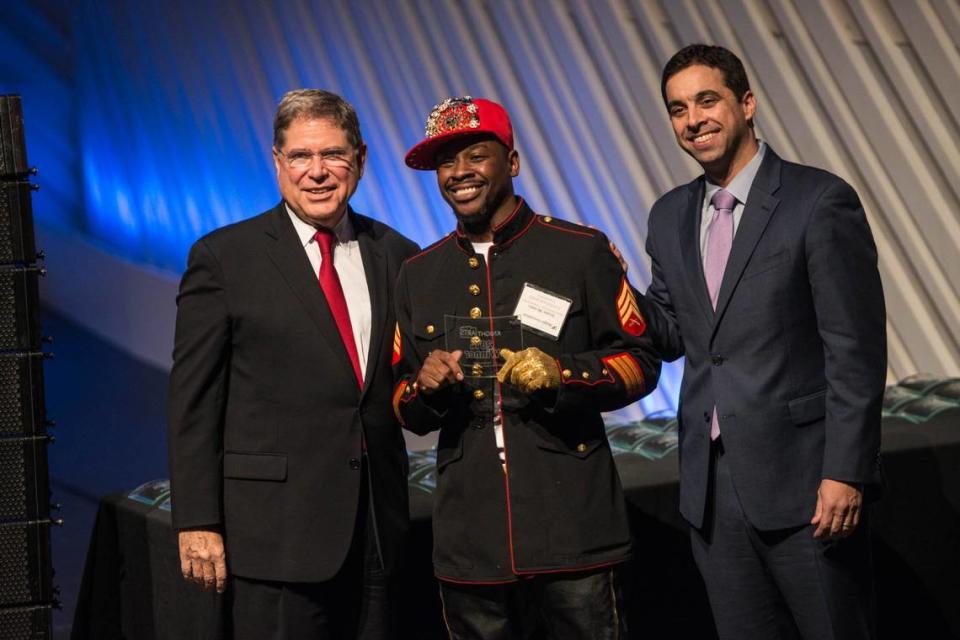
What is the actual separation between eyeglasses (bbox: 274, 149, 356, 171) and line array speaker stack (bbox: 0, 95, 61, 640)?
69cm

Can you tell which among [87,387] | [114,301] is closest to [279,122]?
[114,301]

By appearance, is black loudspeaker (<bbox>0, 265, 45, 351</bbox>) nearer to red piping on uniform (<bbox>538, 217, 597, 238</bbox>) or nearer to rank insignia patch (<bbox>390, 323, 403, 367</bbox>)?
rank insignia patch (<bbox>390, 323, 403, 367</bbox>)

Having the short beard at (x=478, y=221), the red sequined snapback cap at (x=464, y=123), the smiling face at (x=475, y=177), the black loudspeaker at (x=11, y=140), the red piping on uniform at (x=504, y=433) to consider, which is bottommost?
the red piping on uniform at (x=504, y=433)

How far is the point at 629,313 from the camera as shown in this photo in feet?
8.11

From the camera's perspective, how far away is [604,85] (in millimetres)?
4949

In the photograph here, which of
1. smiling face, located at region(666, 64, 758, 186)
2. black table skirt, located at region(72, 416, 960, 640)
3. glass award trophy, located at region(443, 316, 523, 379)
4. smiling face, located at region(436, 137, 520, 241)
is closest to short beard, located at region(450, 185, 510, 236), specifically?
smiling face, located at region(436, 137, 520, 241)

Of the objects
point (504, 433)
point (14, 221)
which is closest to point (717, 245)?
point (504, 433)

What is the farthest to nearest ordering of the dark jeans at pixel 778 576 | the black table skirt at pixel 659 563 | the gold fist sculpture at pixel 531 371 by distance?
1. the black table skirt at pixel 659 563
2. the dark jeans at pixel 778 576
3. the gold fist sculpture at pixel 531 371

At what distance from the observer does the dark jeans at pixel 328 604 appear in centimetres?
246

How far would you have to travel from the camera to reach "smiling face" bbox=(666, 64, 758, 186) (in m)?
2.51

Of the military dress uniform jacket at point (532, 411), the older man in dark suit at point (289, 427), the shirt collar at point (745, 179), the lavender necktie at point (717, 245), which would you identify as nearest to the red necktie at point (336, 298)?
the older man in dark suit at point (289, 427)

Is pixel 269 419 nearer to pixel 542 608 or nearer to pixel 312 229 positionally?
pixel 312 229

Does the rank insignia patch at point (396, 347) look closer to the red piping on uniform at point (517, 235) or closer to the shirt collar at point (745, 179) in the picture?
the red piping on uniform at point (517, 235)

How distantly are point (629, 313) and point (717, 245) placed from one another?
0.92ft
